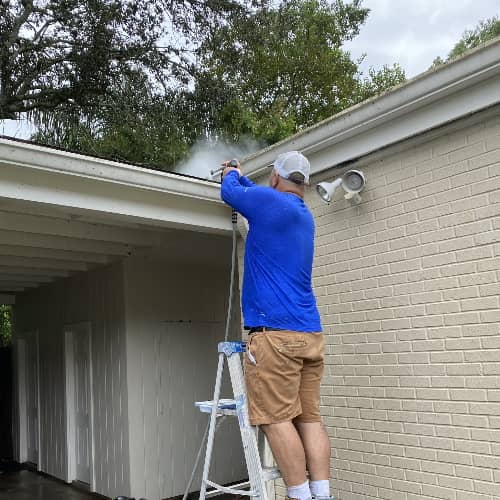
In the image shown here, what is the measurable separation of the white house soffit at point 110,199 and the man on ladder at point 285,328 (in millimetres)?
1193

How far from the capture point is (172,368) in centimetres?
645

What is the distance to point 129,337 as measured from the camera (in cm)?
616

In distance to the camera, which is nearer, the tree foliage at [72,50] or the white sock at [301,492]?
the white sock at [301,492]

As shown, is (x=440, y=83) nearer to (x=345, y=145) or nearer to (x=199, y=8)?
(x=345, y=145)

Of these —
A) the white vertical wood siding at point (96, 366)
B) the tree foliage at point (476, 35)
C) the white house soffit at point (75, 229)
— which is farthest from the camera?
the tree foliage at point (476, 35)

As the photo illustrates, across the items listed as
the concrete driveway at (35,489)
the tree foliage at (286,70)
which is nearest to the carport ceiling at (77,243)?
the concrete driveway at (35,489)

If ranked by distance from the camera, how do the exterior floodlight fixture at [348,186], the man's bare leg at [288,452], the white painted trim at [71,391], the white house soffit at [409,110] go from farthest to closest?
the white painted trim at [71,391]
the exterior floodlight fixture at [348,186]
the white house soffit at [409,110]
the man's bare leg at [288,452]

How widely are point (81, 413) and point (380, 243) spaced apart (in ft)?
16.7

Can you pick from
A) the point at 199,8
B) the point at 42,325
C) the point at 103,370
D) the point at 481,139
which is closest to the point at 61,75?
Result: the point at 199,8

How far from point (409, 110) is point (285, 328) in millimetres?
1522

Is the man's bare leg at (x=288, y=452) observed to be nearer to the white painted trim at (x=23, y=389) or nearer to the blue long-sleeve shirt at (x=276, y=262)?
the blue long-sleeve shirt at (x=276, y=262)

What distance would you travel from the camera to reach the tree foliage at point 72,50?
36.5 ft

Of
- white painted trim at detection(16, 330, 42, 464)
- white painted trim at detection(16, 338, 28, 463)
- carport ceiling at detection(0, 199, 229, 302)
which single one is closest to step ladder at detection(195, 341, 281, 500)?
carport ceiling at detection(0, 199, 229, 302)

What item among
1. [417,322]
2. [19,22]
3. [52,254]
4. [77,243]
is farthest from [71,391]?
[19,22]
